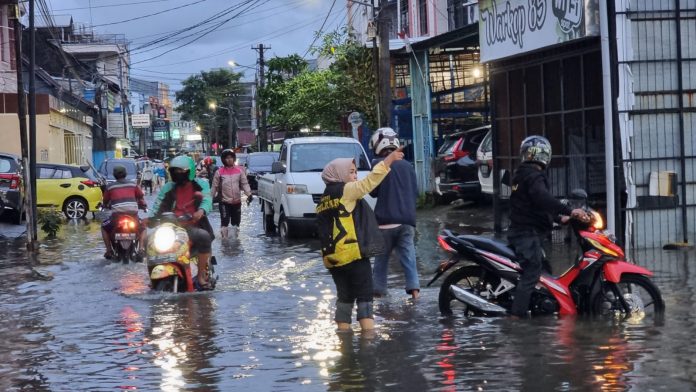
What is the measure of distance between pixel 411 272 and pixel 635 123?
5.01 m

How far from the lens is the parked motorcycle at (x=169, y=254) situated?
478 inches

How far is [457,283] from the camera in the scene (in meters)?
10.5

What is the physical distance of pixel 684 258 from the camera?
563 inches

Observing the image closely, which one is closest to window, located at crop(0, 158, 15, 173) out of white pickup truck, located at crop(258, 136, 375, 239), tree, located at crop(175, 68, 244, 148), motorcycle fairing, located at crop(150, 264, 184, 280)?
white pickup truck, located at crop(258, 136, 375, 239)

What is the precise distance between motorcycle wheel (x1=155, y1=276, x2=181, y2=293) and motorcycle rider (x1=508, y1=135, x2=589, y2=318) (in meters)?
4.27

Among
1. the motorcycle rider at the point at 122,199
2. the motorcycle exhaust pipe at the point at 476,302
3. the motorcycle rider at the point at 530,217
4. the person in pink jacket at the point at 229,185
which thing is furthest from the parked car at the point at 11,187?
the motorcycle rider at the point at 530,217

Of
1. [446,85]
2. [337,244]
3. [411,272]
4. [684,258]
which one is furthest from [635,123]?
[446,85]

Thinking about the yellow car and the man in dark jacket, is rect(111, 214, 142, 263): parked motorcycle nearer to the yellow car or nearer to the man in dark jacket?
the man in dark jacket

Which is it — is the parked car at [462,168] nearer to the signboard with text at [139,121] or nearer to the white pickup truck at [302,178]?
the white pickup truck at [302,178]

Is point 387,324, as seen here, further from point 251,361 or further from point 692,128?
point 692,128

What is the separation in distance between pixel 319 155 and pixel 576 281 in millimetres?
11084

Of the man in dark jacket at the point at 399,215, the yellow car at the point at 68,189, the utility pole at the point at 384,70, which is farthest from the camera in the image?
the yellow car at the point at 68,189

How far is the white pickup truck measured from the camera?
774 inches

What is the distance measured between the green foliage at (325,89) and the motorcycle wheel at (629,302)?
27.3 m
